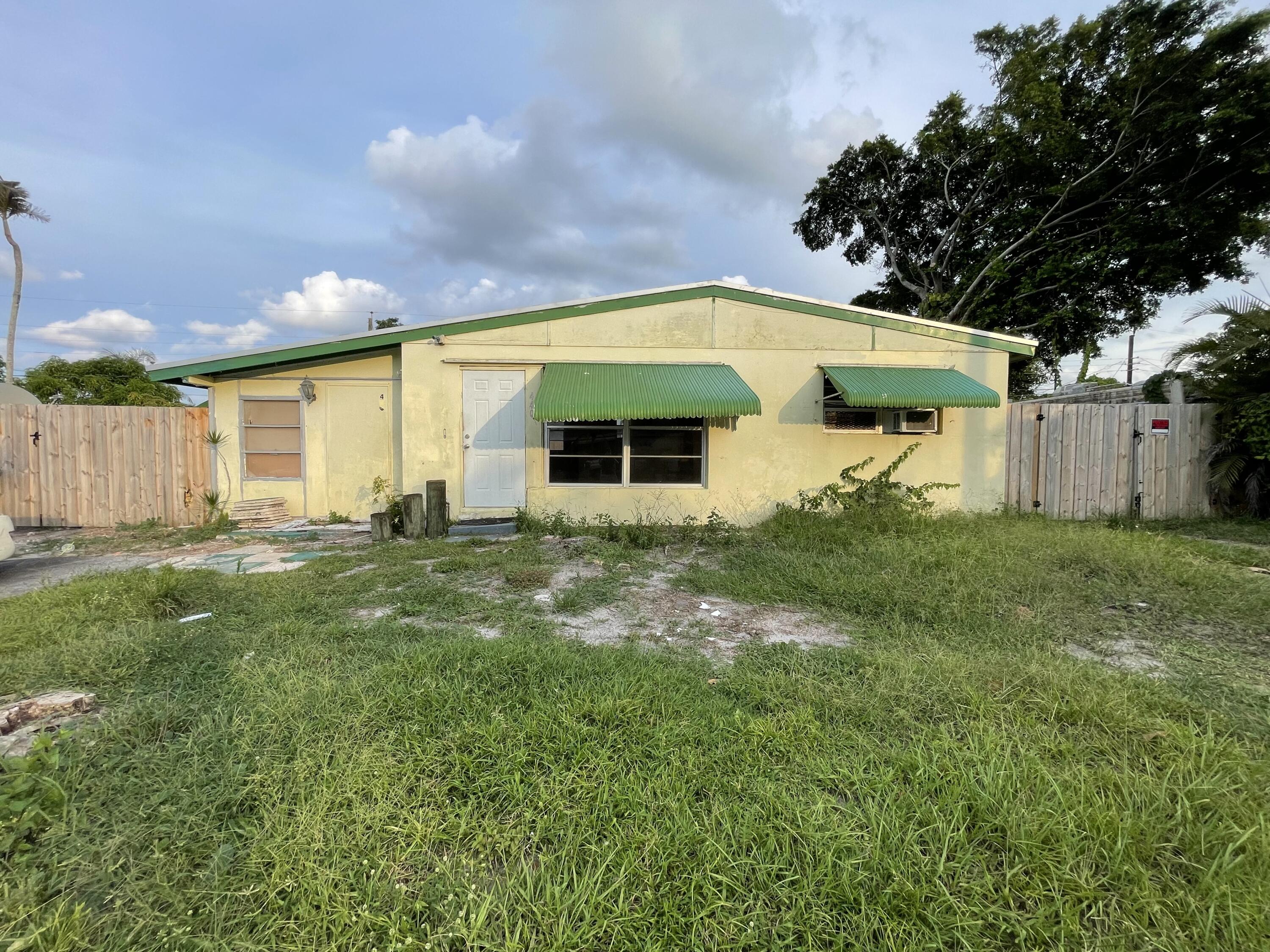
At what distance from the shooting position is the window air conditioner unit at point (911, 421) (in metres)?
8.13

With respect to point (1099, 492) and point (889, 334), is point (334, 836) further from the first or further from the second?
point (1099, 492)

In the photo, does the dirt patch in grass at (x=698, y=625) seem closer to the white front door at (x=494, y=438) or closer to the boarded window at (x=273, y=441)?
the white front door at (x=494, y=438)

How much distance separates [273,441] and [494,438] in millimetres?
3731

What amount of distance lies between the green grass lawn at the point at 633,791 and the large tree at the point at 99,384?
2298cm

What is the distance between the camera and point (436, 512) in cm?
721

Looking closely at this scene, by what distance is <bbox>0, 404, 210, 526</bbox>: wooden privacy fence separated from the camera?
A: 785 cm

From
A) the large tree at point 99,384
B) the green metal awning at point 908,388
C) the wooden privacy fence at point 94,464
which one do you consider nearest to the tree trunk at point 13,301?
the large tree at point 99,384

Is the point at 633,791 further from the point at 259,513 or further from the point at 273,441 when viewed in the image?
the point at 273,441

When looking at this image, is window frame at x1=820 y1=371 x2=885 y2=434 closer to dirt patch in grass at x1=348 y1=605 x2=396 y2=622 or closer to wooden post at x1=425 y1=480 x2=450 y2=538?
wooden post at x1=425 y1=480 x2=450 y2=538

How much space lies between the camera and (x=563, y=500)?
26.1ft

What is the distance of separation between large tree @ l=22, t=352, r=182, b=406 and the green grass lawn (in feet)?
75.4

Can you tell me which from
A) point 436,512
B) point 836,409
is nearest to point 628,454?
point 436,512

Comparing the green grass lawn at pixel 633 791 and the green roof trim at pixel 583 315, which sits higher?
the green roof trim at pixel 583 315

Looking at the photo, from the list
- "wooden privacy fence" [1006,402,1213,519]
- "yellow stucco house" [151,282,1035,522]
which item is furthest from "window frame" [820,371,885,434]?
"wooden privacy fence" [1006,402,1213,519]
